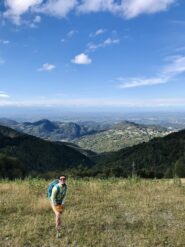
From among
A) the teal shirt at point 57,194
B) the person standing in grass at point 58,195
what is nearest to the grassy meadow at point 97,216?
the person standing in grass at point 58,195

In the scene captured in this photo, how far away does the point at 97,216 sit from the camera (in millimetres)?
13469

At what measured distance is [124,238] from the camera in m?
11.1

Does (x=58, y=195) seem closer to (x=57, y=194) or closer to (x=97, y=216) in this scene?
(x=57, y=194)

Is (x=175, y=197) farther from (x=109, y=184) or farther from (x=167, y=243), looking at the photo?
(x=167, y=243)

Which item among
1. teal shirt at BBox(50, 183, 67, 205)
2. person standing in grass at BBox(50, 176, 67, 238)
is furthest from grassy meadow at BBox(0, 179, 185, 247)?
teal shirt at BBox(50, 183, 67, 205)

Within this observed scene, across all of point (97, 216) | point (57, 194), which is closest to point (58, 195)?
point (57, 194)

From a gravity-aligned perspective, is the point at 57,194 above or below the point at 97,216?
above

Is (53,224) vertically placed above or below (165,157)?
above

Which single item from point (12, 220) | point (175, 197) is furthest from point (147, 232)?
point (175, 197)

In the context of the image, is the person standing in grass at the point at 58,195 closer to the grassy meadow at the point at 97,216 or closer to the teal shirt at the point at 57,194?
the teal shirt at the point at 57,194

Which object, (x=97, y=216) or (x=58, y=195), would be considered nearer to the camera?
(x=58, y=195)

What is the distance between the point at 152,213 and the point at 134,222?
60.9 inches

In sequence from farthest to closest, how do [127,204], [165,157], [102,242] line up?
[165,157]
[127,204]
[102,242]

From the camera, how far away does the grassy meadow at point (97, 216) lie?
35.3 feet
